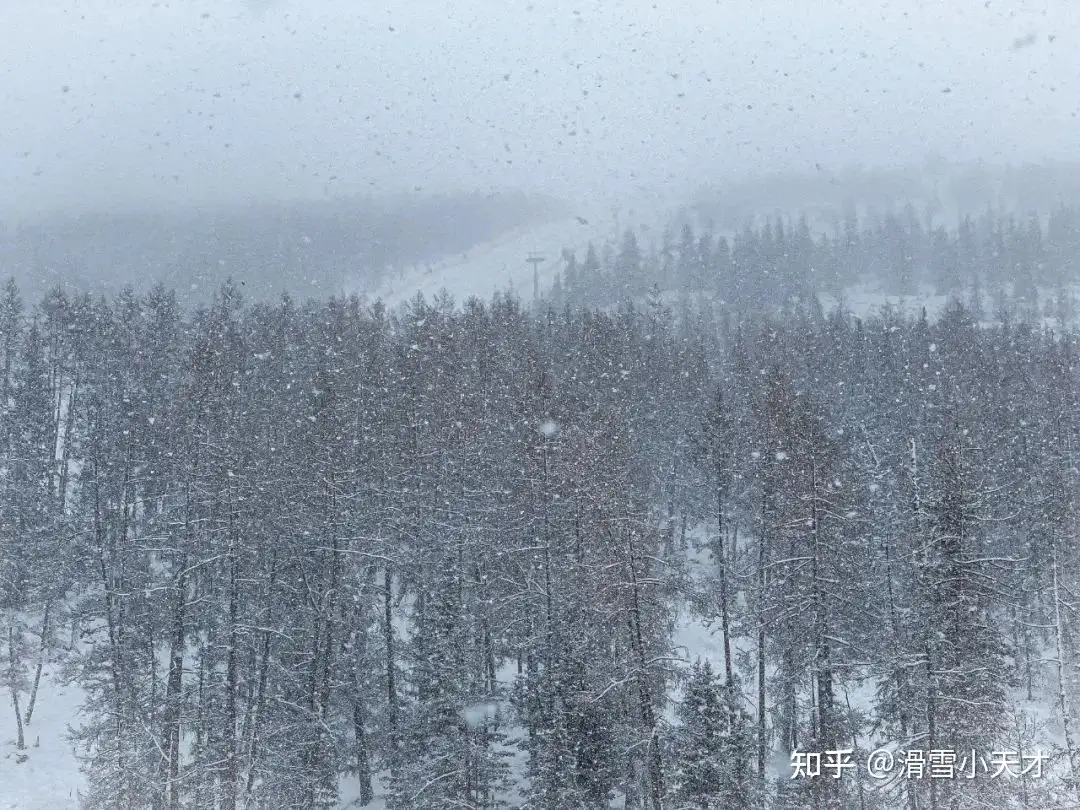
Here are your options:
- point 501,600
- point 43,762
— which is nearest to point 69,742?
point 43,762

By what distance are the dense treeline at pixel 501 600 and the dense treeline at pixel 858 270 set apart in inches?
3391

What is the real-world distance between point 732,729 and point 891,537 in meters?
16.5

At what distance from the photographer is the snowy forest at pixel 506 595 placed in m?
20.1

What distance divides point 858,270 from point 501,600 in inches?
5235

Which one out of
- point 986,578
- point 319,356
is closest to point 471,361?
point 319,356

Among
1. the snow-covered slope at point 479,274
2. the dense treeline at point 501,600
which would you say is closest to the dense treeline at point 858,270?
the snow-covered slope at point 479,274

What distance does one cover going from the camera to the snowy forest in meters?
20.1

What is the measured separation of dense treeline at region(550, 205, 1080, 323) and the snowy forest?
81974 millimetres

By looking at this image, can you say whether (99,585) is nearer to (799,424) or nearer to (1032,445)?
(799,424)

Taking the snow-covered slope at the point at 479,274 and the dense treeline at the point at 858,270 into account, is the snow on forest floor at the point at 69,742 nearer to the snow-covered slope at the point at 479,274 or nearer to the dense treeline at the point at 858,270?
the dense treeline at the point at 858,270

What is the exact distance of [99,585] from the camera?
35000mm

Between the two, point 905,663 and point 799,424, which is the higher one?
point 799,424

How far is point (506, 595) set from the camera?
26.4 metres

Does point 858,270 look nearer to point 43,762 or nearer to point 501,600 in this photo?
point 501,600
